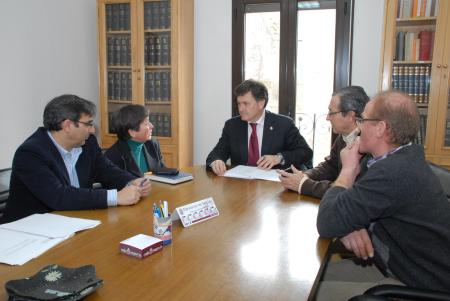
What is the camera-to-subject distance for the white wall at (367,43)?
3.81m

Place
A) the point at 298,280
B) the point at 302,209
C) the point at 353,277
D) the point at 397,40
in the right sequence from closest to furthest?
the point at 298,280 → the point at 353,277 → the point at 302,209 → the point at 397,40

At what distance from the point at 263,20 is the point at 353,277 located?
123 inches

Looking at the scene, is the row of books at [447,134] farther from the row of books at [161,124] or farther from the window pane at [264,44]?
the row of books at [161,124]

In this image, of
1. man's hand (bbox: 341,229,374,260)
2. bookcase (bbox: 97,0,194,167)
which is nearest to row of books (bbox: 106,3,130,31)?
bookcase (bbox: 97,0,194,167)

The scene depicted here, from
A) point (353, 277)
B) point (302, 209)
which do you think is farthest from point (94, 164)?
point (353, 277)

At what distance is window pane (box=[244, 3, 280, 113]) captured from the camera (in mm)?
4160

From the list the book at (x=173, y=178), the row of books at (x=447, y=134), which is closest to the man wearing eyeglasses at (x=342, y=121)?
the book at (x=173, y=178)

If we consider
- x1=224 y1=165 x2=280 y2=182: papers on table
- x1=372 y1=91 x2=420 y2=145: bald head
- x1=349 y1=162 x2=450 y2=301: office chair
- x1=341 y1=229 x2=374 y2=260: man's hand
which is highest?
x1=372 y1=91 x2=420 y2=145: bald head

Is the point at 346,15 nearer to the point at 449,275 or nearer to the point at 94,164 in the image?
the point at 94,164

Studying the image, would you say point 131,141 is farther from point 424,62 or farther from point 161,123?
point 424,62

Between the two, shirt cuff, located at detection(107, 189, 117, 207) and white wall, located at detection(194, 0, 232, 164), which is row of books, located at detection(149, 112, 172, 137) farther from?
shirt cuff, located at detection(107, 189, 117, 207)

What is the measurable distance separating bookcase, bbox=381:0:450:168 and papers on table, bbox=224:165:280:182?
1.59 m

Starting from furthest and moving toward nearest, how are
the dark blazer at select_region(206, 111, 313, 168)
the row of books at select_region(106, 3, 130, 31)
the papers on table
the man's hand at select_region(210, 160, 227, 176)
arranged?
the row of books at select_region(106, 3, 130, 31) → the dark blazer at select_region(206, 111, 313, 168) → the man's hand at select_region(210, 160, 227, 176) → the papers on table

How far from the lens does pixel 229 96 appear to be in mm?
4375
